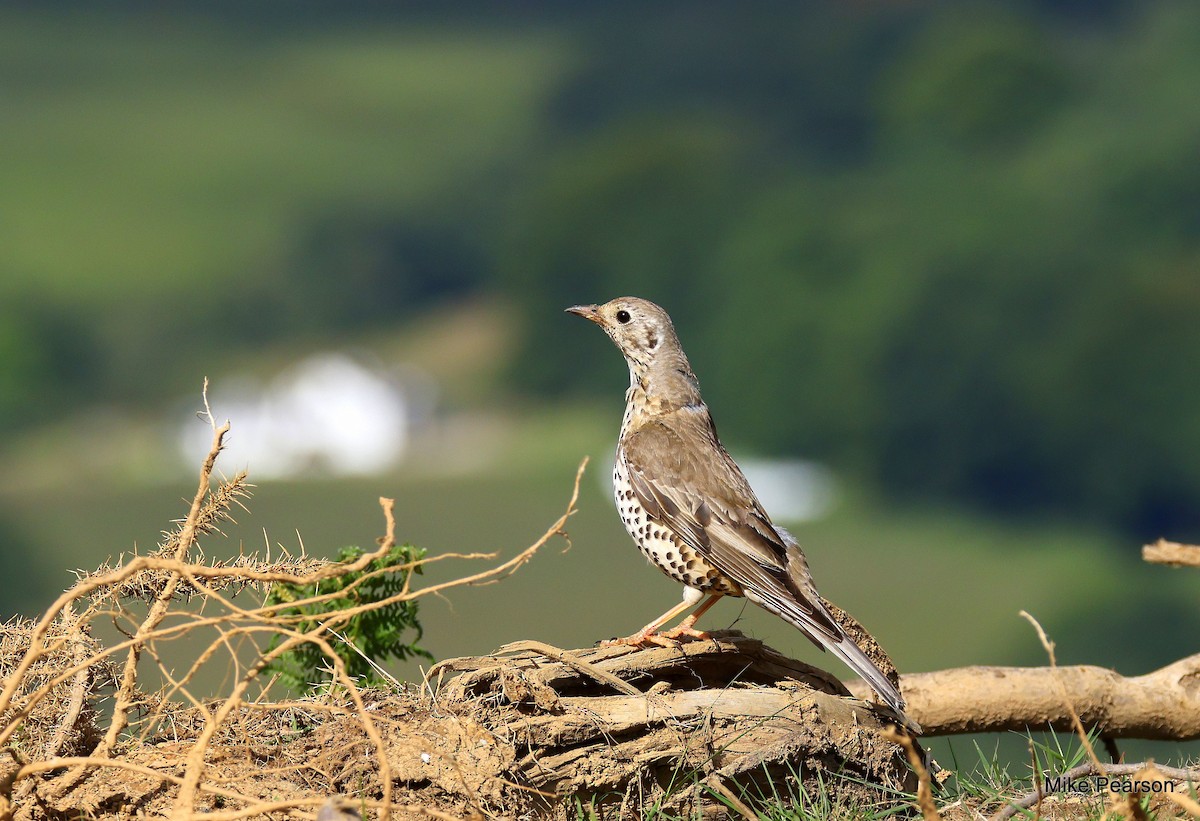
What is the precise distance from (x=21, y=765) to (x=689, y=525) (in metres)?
3.83

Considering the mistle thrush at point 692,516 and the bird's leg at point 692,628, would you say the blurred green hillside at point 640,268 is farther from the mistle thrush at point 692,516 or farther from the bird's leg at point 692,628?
the bird's leg at point 692,628

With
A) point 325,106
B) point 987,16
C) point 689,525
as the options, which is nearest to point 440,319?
point 325,106

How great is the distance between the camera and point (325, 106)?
128 metres

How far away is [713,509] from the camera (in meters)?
7.93

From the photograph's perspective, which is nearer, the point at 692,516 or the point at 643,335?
the point at 692,516

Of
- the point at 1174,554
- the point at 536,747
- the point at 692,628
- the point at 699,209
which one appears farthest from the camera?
the point at 699,209

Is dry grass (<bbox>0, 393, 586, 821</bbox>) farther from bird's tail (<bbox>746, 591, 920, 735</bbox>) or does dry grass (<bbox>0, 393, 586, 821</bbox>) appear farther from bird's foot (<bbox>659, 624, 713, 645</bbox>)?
bird's tail (<bbox>746, 591, 920, 735</bbox>)

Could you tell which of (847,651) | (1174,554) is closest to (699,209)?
(847,651)

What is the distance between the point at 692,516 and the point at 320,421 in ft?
269

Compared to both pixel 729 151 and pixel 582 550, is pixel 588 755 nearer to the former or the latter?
pixel 582 550

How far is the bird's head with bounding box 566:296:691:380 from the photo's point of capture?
8875mm

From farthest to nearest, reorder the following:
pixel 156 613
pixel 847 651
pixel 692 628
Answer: pixel 692 628 < pixel 847 651 < pixel 156 613

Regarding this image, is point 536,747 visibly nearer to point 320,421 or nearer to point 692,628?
point 692,628

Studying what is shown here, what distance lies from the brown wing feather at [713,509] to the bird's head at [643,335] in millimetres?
485
